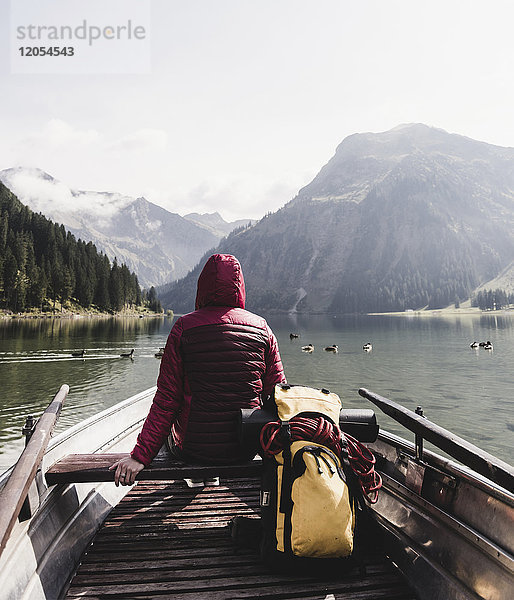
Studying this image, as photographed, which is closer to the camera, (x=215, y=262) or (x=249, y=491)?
(x=215, y=262)

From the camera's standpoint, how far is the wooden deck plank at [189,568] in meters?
3.88

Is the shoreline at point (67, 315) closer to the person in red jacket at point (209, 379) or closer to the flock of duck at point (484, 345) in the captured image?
the flock of duck at point (484, 345)

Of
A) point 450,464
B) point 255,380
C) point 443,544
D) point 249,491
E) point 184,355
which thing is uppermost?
point 184,355

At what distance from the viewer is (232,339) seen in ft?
15.3

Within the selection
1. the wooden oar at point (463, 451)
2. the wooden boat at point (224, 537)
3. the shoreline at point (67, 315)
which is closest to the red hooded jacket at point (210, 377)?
the wooden boat at point (224, 537)

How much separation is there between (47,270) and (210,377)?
122316 mm

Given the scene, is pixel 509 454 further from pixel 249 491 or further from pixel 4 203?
pixel 4 203

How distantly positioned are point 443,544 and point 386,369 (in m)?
36.4

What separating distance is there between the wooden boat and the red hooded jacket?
11.6 inches

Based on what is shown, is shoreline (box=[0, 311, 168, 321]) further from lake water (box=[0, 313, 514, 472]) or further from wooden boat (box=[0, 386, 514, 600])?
wooden boat (box=[0, 386, 514, 600])

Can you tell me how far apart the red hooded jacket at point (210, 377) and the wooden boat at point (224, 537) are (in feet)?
0.96

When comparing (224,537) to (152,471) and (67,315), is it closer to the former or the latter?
(152,471)

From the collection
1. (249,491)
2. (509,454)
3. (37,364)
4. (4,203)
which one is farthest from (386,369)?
(4,203)

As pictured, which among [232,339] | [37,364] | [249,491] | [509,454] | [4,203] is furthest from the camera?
[4,203]
